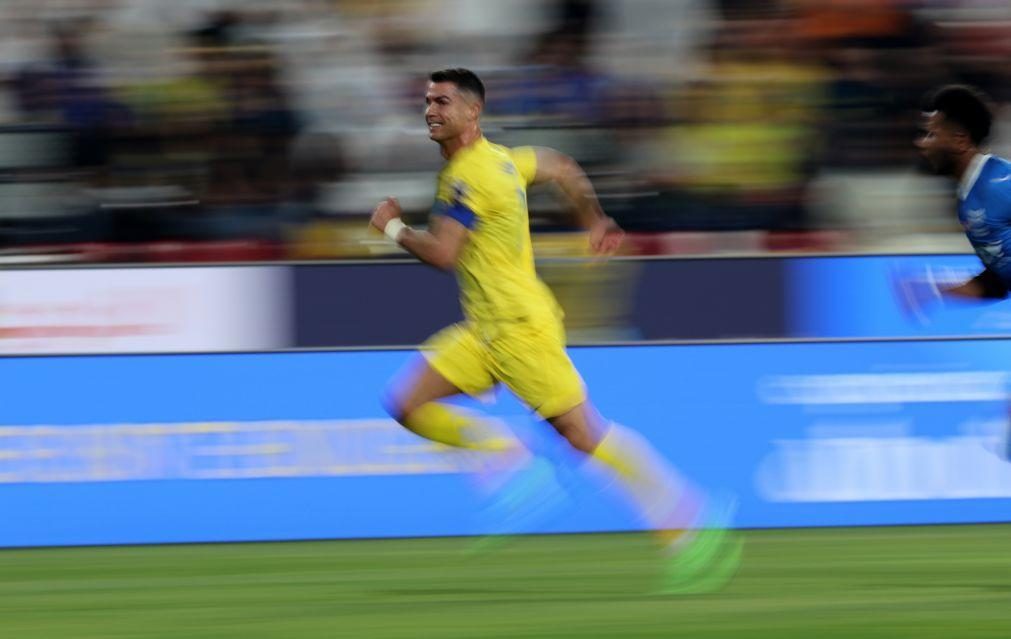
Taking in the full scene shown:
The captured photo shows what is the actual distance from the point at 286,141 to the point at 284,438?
4.22ft

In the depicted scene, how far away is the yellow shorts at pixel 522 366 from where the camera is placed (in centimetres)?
614

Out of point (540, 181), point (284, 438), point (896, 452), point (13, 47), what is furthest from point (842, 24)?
point (13, 47)

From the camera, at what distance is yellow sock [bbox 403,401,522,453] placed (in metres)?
6.42

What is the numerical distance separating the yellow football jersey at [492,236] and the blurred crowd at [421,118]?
5.99 ft

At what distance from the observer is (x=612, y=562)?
22.2 ft

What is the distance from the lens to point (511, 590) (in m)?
6.10

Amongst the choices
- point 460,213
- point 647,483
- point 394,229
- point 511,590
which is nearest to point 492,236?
point 460,213

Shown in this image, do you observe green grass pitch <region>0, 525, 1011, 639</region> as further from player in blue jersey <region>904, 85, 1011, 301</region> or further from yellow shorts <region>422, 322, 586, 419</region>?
player in blue jersey <region>904, 85, 1011, 301</region>

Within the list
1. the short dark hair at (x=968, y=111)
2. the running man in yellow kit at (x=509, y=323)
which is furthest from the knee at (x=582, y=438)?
the short dark hair at (x=968, y=111)

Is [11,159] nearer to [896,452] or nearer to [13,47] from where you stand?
[13,47]

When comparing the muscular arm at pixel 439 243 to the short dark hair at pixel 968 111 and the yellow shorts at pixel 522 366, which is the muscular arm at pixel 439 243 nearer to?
the yellow shorts at pixel 522 366

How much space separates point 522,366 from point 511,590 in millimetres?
728

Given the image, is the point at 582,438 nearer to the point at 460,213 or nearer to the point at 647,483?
the point at 647,483

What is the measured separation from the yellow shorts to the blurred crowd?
1.79m
